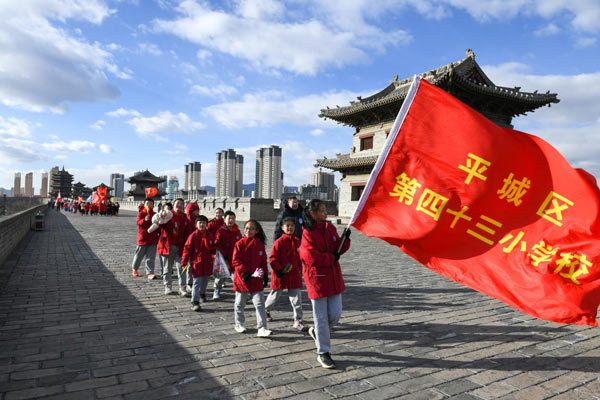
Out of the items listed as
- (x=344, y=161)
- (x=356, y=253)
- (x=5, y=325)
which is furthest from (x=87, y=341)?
(x=344, y=161)

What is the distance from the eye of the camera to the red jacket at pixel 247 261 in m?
4.58

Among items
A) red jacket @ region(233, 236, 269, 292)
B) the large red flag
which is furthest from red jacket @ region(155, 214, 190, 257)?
the large red flag

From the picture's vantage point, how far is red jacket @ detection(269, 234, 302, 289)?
15.1 feet

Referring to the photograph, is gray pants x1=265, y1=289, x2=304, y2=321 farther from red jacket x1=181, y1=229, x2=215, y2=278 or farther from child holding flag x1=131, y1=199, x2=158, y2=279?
child holding flag x1=131, y1=199, x2=158, y2=279

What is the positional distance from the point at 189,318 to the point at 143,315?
0.65m

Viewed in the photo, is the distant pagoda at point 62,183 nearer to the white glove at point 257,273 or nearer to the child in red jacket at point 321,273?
the white glove at point 257,273

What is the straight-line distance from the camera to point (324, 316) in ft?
12.3

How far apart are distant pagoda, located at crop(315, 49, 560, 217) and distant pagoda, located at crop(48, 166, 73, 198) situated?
103m

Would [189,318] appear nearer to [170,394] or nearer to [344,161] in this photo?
[170,394]

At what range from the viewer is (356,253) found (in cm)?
1239

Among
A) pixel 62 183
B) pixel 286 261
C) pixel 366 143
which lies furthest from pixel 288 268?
pixel 62 183

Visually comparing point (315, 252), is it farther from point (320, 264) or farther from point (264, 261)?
point (264, 261)

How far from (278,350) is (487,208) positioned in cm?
248

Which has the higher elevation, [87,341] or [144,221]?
[144,221]
